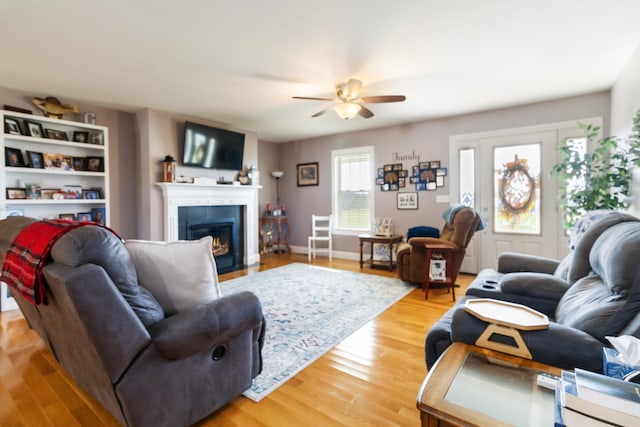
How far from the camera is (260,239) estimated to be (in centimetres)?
632

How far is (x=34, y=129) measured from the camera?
3527mm

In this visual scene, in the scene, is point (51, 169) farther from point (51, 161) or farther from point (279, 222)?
point (279, 222)

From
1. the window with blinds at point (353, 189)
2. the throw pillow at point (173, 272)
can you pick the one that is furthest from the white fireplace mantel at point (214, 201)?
the throw pillow at point (173, 272)

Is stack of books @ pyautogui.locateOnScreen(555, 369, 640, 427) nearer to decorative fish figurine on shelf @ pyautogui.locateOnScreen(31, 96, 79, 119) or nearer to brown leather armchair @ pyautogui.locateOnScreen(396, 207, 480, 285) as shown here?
brown leather armchair @ pyautogui.locateOnScreen(396, 207, 480, 285)

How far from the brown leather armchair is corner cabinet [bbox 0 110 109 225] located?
4001 mm

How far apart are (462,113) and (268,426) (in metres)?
4.63

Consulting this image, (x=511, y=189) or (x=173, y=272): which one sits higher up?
(x=511, y=189)

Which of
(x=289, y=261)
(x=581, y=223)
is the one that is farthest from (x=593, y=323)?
(x=289, y=261)

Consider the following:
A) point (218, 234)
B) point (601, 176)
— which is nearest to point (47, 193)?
point (218, 234)

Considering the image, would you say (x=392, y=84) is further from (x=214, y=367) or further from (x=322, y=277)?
(x=214, y=367)

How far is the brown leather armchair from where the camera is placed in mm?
3742

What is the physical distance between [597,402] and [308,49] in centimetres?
274

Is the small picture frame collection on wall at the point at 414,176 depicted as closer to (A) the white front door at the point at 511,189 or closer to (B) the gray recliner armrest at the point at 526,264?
(A) the white front door at the point at 511,189

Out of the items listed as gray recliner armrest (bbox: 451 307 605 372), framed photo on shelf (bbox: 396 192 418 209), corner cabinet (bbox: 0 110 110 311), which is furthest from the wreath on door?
corner cabinet (bbox: 0 110 110 311)
